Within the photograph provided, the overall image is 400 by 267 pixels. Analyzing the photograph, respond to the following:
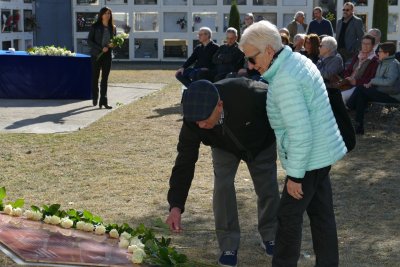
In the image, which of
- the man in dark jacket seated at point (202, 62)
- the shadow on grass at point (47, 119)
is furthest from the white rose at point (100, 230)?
the man in dark jacket seated at point (202, 62)

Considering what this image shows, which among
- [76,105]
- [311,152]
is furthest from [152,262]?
[76,105]

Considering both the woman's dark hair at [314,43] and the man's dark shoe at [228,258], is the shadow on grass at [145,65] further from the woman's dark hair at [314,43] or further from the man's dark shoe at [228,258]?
the man's dark shoe at [228,258]

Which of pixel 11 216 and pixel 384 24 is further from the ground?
pixel 384 24

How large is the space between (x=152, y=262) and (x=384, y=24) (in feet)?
33.0

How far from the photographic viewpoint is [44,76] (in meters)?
12.1

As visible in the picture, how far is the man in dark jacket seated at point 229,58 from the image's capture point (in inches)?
410

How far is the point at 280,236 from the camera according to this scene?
3.65 meters

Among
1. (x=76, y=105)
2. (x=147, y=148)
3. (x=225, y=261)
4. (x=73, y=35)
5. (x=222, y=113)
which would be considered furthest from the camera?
(x=73, y=35)

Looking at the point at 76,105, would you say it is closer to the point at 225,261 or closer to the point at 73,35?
the point at 225,261

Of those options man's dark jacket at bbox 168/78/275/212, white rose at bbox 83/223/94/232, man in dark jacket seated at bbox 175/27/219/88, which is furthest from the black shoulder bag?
man in dark jacket seated at bbox 175/27/219/88

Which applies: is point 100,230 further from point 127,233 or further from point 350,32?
point 350,32

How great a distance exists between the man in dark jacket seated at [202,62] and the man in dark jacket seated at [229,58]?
200 mm

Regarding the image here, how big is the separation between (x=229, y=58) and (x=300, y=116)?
7.21 m

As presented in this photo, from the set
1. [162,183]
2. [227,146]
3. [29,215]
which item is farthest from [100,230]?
[162,183]
